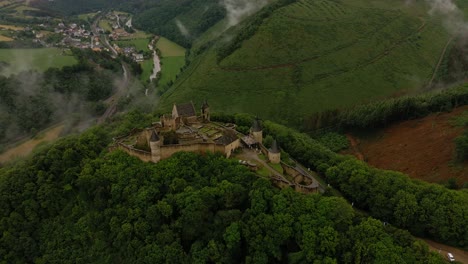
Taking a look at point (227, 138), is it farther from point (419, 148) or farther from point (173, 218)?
point (419, 148)

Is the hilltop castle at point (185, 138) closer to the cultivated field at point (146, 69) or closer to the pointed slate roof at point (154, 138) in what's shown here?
the pointed slate roof at point (154, 138)

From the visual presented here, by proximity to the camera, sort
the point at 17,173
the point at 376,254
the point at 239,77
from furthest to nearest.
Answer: the point at 239,77, the point at 17,173, the point at 376,254

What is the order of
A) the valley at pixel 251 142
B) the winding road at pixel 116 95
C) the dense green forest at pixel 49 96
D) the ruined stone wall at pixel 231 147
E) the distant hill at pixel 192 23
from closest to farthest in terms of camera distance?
the valley at pixel 251 142 → the ruined stone wall at pixel 231 147 → the dense green forest at pixel 49 96 → the winding road at pixel 116 95 → the distant hill at pixel 192 23

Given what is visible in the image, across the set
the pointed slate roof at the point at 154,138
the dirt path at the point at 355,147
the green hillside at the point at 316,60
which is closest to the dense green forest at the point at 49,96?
the green hillside at the point at 316,60

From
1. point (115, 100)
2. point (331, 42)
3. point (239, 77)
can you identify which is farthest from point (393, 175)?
point (115, 100)

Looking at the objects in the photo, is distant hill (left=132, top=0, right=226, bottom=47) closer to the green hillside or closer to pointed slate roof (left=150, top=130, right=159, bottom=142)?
the green hillside

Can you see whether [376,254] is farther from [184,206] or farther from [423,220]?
[184,206]
